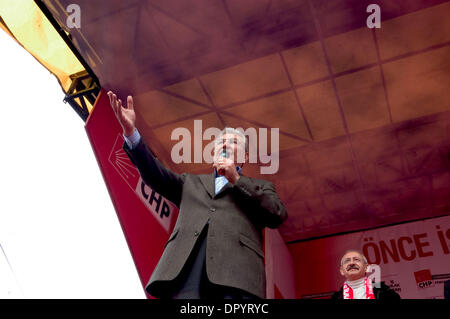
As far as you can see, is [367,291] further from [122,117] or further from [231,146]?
[122,117]

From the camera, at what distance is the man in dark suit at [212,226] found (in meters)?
1.21

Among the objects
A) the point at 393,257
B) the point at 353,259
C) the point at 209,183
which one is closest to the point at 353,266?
the point at 353,259

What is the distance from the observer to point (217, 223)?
1353 mm

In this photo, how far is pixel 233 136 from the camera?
164 centimetres

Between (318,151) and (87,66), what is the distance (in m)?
3.14

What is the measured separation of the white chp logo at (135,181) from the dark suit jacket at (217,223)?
218cm

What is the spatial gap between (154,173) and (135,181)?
240 centimetres

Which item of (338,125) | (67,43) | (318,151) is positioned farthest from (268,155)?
(67,43)

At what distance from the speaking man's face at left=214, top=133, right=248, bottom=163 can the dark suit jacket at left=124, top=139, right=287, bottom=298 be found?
0.41ft

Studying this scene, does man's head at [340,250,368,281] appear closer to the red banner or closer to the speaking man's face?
the red banner

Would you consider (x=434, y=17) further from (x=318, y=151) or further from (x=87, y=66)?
(x=87, y=66)

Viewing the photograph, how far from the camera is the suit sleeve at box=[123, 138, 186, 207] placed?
1439 mm

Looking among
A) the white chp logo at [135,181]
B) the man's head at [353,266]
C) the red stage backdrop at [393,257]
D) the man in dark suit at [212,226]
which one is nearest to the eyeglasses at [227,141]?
the man in dark suit at [212,226]

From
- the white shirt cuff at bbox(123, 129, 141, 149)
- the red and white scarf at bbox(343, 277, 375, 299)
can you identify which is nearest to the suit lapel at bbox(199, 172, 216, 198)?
the white shirt cuff at bbox(123, 129, 141, 149)
